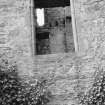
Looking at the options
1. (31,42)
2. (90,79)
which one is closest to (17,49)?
(31,42)

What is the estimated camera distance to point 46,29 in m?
9.16

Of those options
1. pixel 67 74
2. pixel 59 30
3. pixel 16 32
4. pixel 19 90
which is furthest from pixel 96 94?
pixel 59 30

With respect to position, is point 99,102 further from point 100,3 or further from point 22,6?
point 22,6

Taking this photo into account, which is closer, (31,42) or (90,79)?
(90,79)

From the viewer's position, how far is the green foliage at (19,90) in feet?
14.9

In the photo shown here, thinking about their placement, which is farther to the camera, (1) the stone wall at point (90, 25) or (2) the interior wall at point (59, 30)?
(2) the interior wall at point (59, 30)

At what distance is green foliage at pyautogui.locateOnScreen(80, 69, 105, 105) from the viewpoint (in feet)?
14.6

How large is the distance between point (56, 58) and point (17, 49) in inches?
36.9

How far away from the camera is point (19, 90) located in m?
4.64

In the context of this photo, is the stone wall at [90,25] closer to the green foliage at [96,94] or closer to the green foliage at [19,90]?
the green foliage at [96,94]

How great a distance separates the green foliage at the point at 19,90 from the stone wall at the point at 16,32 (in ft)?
0.90

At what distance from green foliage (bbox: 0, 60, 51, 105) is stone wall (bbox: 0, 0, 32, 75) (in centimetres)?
27

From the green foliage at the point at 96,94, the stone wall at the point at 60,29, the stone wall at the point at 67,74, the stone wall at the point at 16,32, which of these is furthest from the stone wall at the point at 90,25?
the stone wall at the point at 60,29

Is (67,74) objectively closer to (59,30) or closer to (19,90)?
(19,90)
